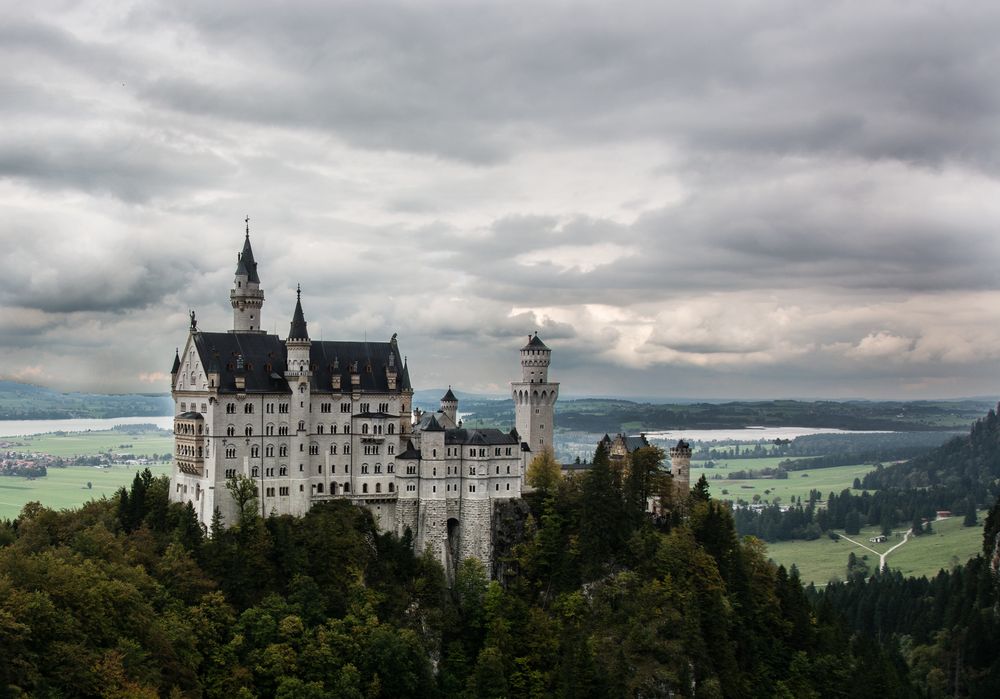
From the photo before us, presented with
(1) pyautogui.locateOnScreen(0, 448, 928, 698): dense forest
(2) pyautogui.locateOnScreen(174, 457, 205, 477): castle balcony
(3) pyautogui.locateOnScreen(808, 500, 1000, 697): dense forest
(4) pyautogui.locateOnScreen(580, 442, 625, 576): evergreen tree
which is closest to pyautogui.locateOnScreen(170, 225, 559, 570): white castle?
(2) pyautogui.locateOnScreen(174, 457, 205, 477): castle balcony

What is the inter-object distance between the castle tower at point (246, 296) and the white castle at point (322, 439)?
105 millimetres

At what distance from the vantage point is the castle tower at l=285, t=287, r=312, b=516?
3821 inches

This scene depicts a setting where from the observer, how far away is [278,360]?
98875mm

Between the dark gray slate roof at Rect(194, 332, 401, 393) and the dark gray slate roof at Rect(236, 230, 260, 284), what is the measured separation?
6.95m

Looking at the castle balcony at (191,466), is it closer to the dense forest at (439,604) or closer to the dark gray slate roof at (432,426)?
the dense forest at (439,604)

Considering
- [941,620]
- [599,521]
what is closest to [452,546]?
[599,521]

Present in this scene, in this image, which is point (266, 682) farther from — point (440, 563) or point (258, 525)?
point (440, 563)

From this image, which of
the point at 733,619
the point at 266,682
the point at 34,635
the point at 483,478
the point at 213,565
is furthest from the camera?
the point at 483,478

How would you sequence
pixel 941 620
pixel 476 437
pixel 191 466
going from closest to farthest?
pixel 191 466, pixel 476 437, pixel 941 620

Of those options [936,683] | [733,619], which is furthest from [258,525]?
[936,683]

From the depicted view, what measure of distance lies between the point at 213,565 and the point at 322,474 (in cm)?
1517

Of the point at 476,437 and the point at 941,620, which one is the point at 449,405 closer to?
the point at 476,437

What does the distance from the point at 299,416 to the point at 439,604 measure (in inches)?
854

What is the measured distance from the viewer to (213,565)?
87438 mm
